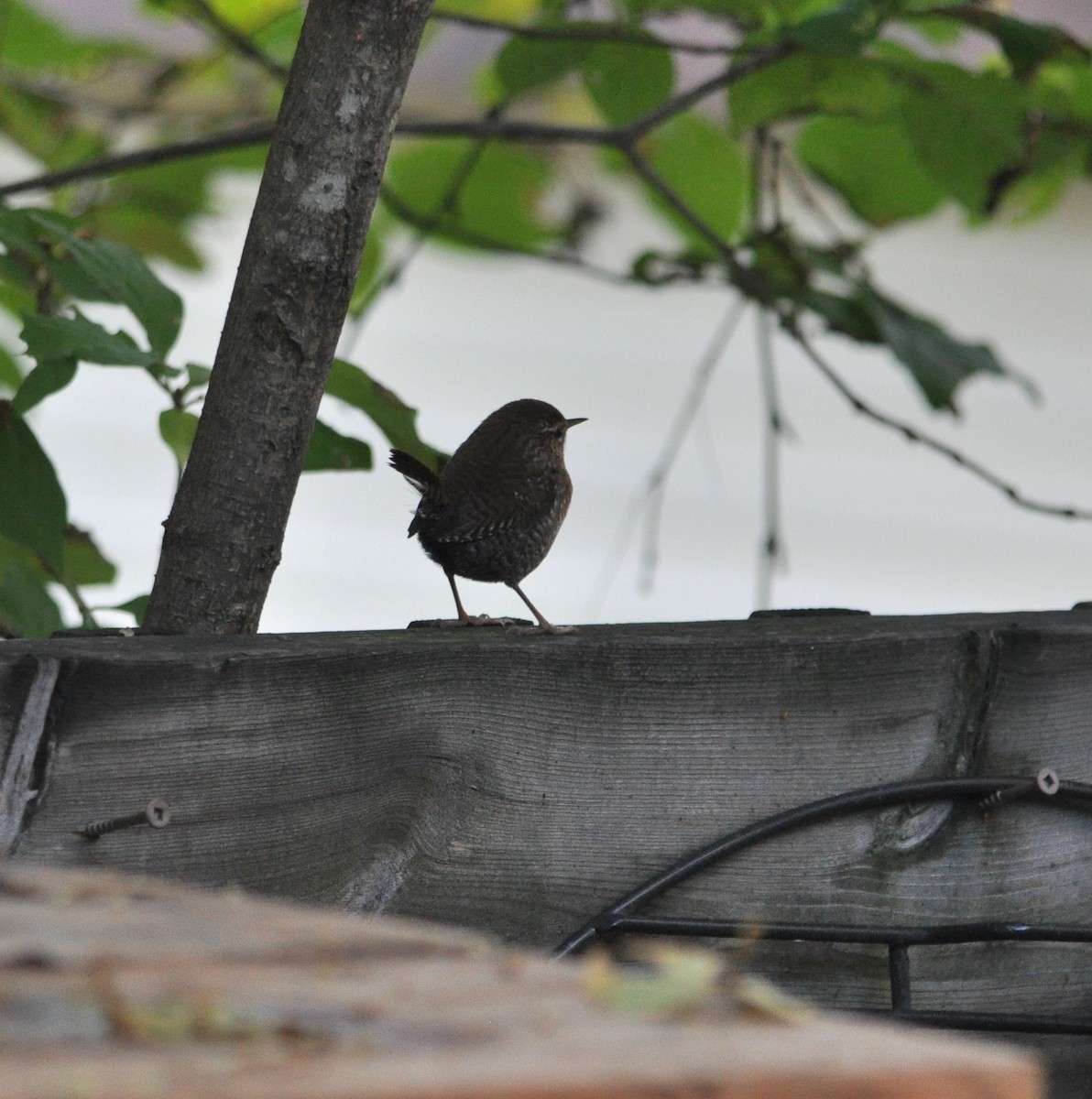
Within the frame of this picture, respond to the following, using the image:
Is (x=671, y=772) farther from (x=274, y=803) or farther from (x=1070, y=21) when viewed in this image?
(x=1070, y=21)

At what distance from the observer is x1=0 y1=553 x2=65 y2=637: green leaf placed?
181 cm

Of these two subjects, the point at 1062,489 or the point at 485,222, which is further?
the point at 1062,489

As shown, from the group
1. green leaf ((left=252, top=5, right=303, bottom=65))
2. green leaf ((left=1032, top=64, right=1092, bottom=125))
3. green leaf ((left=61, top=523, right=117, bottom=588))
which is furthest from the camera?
green leaf ((left=252, top=5, right=303, bottom=65))

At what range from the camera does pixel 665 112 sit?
235 centimetres

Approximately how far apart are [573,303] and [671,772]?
6.18m

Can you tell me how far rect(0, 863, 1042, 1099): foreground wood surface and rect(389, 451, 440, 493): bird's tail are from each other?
1564 millimetres

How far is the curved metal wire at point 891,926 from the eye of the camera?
131 centimetres

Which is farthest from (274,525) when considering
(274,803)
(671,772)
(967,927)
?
(967,927)

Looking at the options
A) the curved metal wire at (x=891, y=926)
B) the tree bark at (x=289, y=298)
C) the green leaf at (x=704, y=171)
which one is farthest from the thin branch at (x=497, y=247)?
the curved metal wire at (x=891, y=926)

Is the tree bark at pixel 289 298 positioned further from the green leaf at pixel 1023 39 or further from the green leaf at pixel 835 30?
the green leaf at pixel 1023 39

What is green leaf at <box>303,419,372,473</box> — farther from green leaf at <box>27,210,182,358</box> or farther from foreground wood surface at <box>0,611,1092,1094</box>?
foreground wood surface at <box>0,611,1092,1094</box>

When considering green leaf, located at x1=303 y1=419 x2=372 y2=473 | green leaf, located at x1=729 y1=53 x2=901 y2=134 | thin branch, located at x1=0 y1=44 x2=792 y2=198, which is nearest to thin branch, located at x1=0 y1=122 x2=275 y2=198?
thin branch, located at x1=0 y1=44 x2=792 y2=198

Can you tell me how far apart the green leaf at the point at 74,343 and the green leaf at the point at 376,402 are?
247 millimetres

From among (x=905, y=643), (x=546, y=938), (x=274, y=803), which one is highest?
(x=905, y=643)
